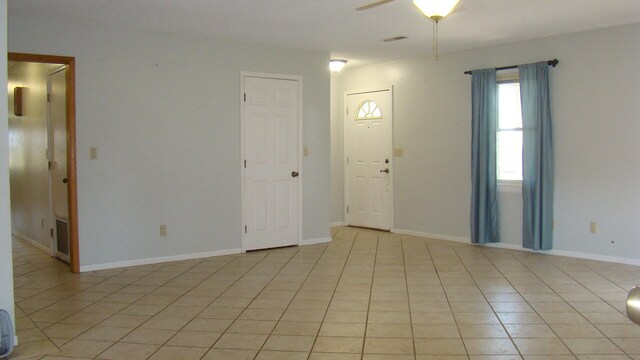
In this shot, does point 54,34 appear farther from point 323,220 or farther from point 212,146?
point 323,220

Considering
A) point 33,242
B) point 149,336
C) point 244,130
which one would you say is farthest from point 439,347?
point 33,242

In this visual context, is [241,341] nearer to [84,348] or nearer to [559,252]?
[84,348]

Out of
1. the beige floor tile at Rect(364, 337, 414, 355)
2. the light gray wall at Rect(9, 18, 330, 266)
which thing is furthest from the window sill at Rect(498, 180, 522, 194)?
the beige floor tile at Rect(364, 337, 414, 355)

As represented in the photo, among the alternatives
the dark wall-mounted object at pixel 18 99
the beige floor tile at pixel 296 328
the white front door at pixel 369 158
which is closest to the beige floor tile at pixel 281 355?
the beige floor tile at pixel 296 328

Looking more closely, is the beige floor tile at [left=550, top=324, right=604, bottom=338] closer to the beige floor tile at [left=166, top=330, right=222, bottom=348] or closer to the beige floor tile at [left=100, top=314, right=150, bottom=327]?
the beige floor tile at [left=166, top=330, right=222, bottom=348]

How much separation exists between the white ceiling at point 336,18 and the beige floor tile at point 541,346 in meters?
2.77

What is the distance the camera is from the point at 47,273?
5.04 m

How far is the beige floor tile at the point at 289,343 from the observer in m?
3.16

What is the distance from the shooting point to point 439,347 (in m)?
3.15

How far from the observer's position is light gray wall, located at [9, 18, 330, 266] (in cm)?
Result: 506

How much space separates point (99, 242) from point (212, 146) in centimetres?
154

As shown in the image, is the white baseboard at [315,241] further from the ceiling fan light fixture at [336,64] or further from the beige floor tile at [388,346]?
the beige floor tile at [388,346]

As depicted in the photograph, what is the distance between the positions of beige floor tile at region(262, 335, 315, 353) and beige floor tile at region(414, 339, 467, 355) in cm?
67

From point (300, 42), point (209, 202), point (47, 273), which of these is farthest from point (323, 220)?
point (47, 273)
